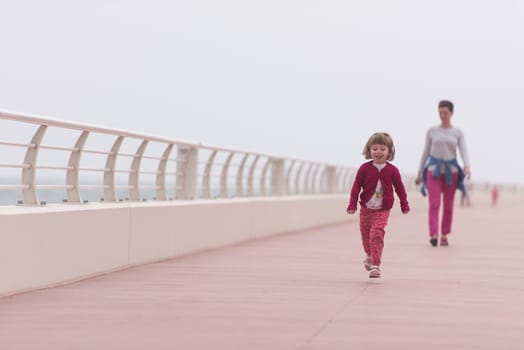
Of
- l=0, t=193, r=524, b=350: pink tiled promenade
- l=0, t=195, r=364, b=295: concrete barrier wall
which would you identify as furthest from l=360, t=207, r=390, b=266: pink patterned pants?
l=0, t=195, r=364, b=295: concrete barrier wall

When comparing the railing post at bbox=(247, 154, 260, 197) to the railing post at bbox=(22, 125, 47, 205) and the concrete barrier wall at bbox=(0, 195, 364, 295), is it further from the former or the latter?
the railing post at bbox=(22, 125, 47, 205)

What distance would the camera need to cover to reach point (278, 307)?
9.19m

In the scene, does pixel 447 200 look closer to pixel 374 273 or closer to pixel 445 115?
pixel 445 115

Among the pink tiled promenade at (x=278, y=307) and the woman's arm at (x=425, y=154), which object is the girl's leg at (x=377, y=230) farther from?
the woman's arm at (x=425, y=154)

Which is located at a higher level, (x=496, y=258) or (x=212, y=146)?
(x=212, y=146)

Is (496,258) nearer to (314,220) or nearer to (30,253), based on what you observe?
(30,253)

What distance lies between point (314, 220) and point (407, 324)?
1827 cm

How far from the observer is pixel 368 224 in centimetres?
1192

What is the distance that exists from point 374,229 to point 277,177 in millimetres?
11843

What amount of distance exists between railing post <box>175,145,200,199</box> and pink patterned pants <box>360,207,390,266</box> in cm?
510

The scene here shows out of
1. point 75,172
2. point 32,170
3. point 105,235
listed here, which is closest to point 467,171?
point 105,235

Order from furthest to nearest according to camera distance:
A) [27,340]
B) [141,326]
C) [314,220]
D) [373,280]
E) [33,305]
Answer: [314,220]
[373,280]
[33,305]
[141,326]
[27,340]

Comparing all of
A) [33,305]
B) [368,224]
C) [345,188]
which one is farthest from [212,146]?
[345,188]

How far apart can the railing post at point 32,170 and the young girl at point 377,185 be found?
9.05 feet
